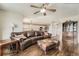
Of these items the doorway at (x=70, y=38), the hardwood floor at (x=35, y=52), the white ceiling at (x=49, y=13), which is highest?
the white ceiling at (x=49, y=13)

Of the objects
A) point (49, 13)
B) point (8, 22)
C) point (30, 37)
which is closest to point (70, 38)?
point (49, 13)

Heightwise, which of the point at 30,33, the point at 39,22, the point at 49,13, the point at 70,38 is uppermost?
the point at 49,13

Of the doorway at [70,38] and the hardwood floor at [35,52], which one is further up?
the doorway at [70,38]

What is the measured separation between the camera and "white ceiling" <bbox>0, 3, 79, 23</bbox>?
2424 mm

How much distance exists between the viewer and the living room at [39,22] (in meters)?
2.41

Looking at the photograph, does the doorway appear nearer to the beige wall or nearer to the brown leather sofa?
the brown leather sofa

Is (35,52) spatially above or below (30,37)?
below

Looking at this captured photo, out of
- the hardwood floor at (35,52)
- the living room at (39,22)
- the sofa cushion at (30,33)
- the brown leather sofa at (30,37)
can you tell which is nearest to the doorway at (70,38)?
the living room at (39,22)

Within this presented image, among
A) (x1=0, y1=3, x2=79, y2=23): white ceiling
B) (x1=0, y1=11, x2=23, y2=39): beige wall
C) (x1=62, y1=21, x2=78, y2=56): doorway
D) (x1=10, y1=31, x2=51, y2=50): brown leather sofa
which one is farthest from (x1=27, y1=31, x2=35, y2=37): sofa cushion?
(x1=62, y1=21, x2=78, y2=56): doorway

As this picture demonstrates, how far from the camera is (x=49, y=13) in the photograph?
2424mm

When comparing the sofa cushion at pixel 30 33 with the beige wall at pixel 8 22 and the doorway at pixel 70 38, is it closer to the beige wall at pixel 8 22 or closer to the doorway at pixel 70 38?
the beige wall at pixel 8 22

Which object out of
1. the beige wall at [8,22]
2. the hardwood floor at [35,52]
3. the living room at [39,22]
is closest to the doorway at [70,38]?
the living room at [39,22]

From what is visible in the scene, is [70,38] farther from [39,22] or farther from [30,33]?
[30,33]

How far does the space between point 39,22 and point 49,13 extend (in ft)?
0.82
